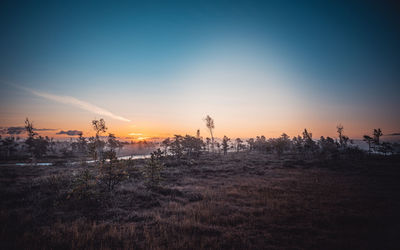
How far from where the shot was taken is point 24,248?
591 centimetres

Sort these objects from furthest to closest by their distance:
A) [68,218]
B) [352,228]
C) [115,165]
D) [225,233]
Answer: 1. [115,165]
2. [68,218]
3. [352,228]
4. [225,233]

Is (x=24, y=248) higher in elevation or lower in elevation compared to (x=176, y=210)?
higher

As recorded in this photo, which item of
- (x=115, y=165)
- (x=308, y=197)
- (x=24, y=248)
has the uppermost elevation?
(x=115, y=165)

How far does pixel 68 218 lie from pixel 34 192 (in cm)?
801

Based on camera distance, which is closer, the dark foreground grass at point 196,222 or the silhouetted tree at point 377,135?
the dark foreground grass at point 196,222

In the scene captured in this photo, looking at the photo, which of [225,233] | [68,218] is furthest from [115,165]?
[225,233]

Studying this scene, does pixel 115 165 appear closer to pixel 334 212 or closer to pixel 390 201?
pixel 334 212

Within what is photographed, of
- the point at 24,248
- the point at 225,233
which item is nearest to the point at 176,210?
the point at 225,233

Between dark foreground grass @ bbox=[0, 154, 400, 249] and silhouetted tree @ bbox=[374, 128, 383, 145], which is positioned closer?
dark foreground grass @ bbox=[0, 154, 400, 249]

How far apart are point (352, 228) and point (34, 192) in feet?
75.6

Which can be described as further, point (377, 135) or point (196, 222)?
point (377, 135)

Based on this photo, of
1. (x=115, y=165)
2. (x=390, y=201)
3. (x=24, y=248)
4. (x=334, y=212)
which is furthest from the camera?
(x=115, y=165)

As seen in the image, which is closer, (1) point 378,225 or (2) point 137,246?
(2) point 137,246

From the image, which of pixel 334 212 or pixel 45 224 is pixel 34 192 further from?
pixel 334 212
